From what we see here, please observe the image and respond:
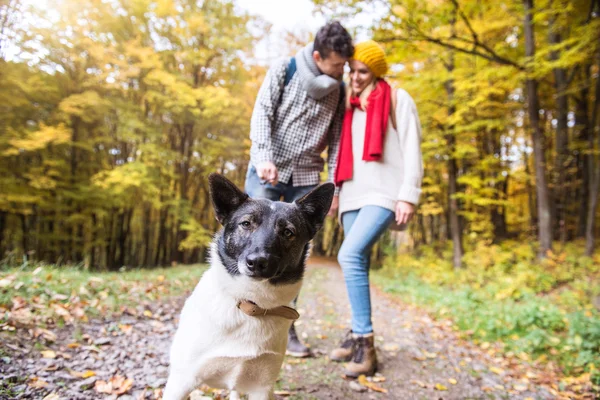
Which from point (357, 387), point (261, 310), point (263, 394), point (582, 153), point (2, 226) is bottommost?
point (357, 387)

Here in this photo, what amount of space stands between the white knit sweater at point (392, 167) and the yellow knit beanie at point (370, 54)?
30 cm

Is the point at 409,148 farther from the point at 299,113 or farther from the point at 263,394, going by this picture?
the point at 263,394

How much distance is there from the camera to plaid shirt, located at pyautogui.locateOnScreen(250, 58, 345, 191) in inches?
109

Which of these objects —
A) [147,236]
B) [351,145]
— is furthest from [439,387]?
[147,236]

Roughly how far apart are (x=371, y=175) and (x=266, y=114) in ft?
3.13

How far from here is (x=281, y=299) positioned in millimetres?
1765

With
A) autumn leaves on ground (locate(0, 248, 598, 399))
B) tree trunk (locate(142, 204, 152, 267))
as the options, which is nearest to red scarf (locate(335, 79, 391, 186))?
autumn leaves on ground (locate(0, 248, 598, 399))

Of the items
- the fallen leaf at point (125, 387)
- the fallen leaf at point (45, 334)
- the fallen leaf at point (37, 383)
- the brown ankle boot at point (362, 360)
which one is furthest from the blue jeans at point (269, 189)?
the fallen leaf at point (45, 334)

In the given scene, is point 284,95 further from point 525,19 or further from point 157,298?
point 525,19

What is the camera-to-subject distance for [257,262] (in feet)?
5.13

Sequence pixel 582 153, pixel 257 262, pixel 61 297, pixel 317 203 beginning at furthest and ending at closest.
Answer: pixel 582 153 < pixel 61 297 < pixel 317 203 < pixel 257 262

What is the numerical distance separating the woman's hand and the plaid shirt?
704mm

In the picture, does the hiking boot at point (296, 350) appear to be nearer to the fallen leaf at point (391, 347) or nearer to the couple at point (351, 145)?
the couple at point (351, 145)

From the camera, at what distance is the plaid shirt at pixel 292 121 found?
9.10 feet
